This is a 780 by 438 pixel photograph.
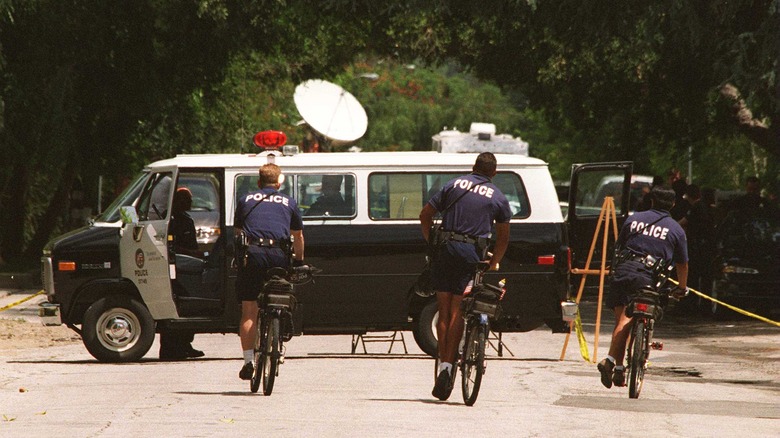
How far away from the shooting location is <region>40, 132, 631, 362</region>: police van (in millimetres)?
14859

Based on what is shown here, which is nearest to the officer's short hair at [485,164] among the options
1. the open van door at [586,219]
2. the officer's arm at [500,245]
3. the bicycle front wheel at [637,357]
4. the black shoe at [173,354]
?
the officer's arm at [500,245]

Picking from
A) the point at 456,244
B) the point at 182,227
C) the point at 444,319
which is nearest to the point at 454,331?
the point at 444,319

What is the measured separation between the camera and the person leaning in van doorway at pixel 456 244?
428 inches

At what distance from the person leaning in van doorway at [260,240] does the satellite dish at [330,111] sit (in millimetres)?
17194

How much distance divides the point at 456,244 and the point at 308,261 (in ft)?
13.6

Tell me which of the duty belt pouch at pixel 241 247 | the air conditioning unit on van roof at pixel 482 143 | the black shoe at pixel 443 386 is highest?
the air conditioning unit on van roof at pixel 482 143

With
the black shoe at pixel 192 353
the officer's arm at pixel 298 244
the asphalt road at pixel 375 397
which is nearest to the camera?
the asphalt road at pixel 375 397

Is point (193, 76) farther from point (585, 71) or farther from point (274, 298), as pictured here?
point (274, 298)

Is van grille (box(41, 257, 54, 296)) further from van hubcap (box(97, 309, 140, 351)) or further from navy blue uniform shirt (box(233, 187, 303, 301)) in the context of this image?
navy blue uniform shirt (box(233, 187, 303, 301))

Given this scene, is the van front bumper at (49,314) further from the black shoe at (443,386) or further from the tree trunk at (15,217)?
the tree trunk at (15,217)

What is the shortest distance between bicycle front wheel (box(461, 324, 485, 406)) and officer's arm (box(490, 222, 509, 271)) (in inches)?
20.0

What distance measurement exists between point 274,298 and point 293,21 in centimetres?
1570

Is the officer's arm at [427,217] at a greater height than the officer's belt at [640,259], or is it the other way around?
the officer's arm at [427,217]

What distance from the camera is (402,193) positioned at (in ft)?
49.7
